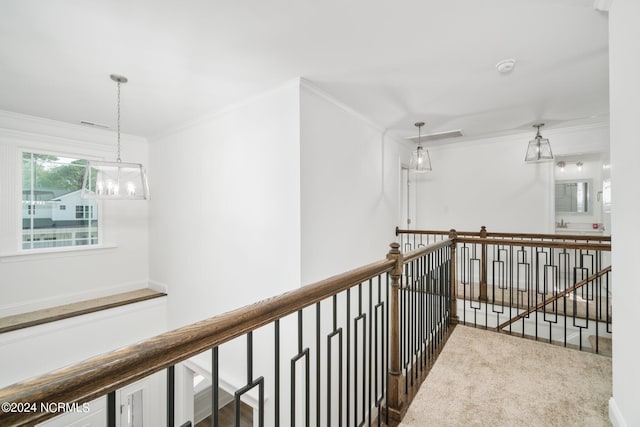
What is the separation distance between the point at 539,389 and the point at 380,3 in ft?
9.19

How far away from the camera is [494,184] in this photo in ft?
16.6

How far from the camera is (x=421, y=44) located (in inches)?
89.4

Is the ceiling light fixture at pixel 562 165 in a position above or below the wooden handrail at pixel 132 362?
above

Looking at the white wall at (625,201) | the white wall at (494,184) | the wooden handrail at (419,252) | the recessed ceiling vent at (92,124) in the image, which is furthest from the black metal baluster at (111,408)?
the white wall at (494,184)

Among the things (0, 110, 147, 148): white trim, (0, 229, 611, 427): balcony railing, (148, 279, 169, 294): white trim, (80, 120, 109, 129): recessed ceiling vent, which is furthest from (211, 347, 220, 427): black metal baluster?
(0, 110, 147, 148): white trim

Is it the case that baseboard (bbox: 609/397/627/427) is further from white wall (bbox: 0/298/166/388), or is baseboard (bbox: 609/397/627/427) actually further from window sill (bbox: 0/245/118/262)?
window sill (bbox: 0/245/118/262)

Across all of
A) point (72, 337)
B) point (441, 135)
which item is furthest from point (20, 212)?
point (441, 135)

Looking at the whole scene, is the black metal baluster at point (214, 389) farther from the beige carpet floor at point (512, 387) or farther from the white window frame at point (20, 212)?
the white window frame at point (20, 212)

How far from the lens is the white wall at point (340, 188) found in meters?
2.99

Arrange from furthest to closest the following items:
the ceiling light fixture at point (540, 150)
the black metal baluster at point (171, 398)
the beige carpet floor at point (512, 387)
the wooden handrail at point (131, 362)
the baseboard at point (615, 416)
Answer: the ceiling light fixture at point (540, 150) → the beige carpet floor at point (512, 387) → the baseboard at point (615, 416) → the black metal baluster at point (171, 398) → the wooden handrail at point (131, 362)

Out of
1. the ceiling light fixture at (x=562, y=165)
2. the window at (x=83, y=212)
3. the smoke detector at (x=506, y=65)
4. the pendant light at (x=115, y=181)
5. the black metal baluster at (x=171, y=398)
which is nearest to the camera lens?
the black metal baluster at (x=171, y=398)

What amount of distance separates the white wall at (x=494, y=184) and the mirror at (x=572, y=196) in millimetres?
2404

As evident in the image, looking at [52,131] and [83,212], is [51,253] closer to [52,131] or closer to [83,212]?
[83,212]

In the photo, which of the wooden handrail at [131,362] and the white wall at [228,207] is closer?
the wooden handrail at [131,362]
